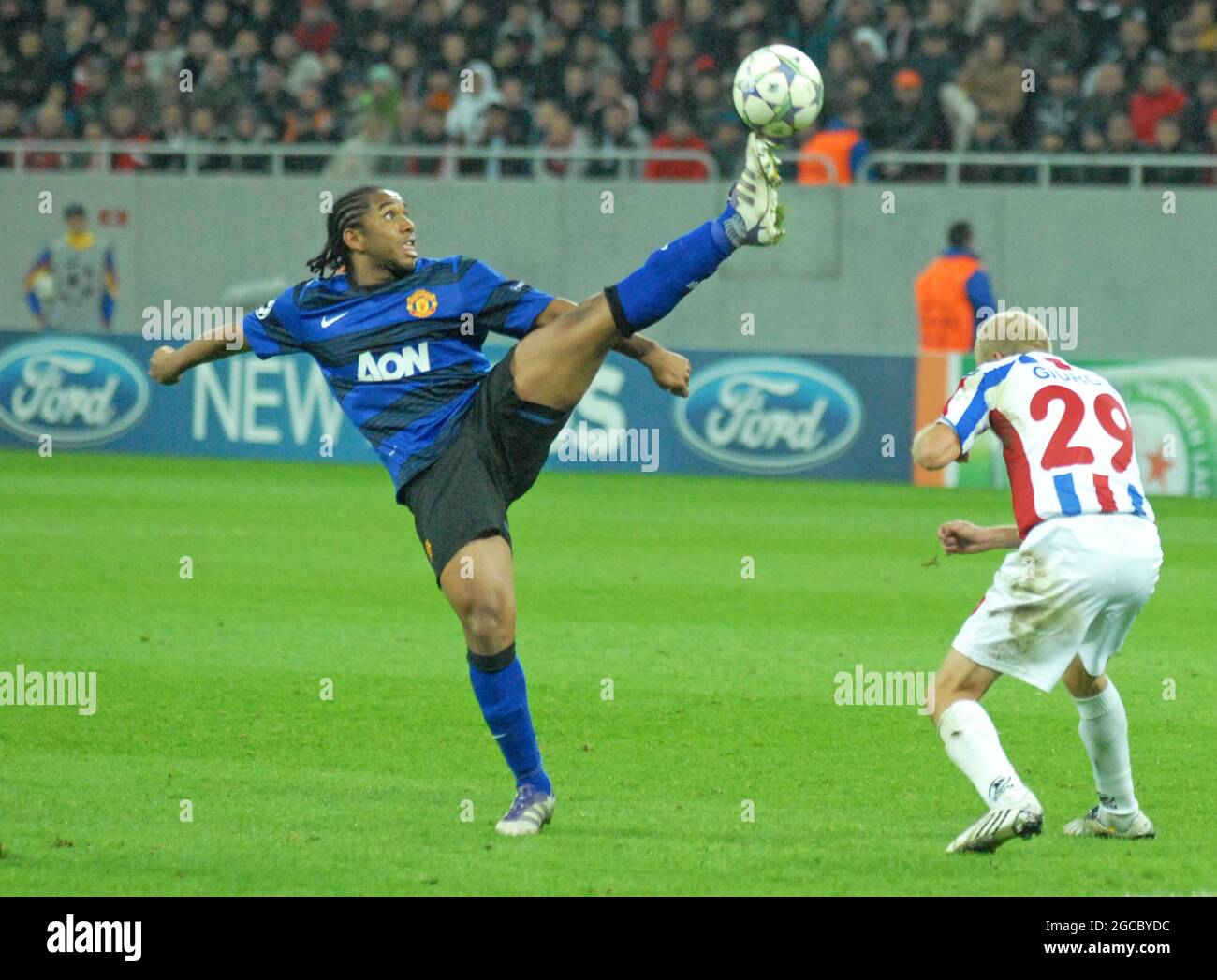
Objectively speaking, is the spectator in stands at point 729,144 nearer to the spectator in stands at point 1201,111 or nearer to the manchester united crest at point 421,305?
the spectator in stands at point 1201,111

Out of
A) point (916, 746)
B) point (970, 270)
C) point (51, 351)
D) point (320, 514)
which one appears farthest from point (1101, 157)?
A: point (916, 746)

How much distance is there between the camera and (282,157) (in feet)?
74.3

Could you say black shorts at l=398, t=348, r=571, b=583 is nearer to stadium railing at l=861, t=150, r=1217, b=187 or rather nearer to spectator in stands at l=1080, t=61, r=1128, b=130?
stadium railing at l=861, t=150, r=1217, b=187

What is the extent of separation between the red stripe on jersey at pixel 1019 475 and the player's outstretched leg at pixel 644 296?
87cm

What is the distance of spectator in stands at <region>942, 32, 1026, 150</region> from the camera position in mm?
19852

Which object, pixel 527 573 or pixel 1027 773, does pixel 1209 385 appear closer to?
pixel 527 573

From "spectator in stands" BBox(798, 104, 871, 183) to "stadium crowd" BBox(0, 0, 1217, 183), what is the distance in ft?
0.07

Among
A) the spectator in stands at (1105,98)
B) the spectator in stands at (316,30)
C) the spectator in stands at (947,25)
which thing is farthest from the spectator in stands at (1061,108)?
the spectator in stands at (316,30)

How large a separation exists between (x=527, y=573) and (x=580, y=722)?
13.7ft

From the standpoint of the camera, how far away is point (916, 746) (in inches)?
306

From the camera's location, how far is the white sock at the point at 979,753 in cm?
560

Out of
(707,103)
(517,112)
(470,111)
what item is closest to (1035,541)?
(707,103)

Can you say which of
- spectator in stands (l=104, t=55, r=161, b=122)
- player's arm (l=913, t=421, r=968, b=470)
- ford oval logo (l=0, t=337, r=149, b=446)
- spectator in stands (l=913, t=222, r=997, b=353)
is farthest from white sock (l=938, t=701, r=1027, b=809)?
spectator in stands (l=104, t=55, r=161, b=122)

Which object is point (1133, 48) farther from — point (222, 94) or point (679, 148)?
point (222, 94)
